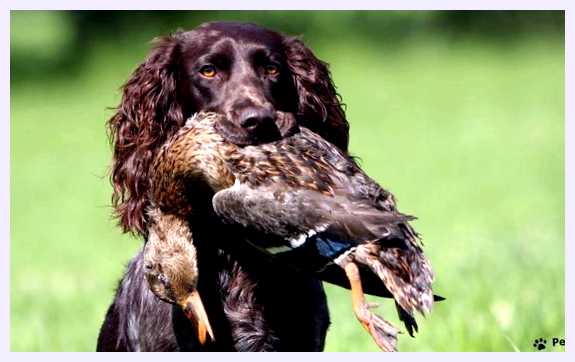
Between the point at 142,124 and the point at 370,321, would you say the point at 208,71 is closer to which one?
the point at 142,124

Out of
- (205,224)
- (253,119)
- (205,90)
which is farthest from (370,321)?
(205,90)

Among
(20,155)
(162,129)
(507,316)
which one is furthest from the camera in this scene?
(20,155)

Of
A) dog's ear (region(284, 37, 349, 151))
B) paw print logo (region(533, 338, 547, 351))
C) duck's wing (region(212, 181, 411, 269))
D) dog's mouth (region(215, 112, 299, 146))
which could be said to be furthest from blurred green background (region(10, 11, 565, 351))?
duck's wing (region(212, 181, 411, 269))

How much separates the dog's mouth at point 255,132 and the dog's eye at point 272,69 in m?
0.44

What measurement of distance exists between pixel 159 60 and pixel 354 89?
52.9ft

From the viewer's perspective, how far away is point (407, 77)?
72.0 ft

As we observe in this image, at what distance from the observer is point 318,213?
3.78 meters

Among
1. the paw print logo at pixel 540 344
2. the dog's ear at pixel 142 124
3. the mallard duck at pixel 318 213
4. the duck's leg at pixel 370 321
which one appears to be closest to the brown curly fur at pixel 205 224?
the dog's ear at pixel 142 124

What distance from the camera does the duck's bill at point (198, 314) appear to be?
421 cm

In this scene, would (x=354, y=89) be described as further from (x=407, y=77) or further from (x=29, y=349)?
(x=29, y=349)

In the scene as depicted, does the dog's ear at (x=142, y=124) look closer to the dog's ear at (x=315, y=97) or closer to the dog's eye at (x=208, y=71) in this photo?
the dog's eye at (x=208, y=71)

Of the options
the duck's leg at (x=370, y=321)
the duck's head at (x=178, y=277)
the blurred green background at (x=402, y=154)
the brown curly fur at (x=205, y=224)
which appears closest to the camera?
the duck's leg at (x=370, y=321)
